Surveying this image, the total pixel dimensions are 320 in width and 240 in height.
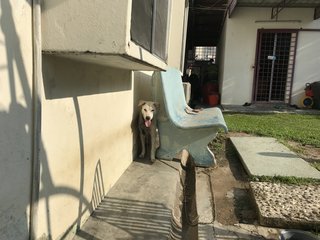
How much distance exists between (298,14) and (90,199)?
33.2 ft

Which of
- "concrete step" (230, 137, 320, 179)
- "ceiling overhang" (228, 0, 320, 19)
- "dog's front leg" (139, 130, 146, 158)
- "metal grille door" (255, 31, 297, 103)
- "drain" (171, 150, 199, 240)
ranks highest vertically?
"ceiling overhang" (228, 0, 320, 19)

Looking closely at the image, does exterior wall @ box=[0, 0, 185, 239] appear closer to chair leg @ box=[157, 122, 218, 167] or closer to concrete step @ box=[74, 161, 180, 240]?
concrete step @ box=[74, 161, 180, 240]

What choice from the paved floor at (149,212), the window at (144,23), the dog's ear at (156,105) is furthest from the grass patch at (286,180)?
the window at (144,23)

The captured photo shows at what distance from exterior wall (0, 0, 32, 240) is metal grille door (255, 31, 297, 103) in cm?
1036

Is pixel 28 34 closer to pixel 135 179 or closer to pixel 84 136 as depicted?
pixel 84 136

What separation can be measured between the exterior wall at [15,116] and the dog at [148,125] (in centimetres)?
240

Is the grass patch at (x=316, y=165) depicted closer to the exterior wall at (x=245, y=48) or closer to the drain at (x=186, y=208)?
the drain at (x=186, y=208)

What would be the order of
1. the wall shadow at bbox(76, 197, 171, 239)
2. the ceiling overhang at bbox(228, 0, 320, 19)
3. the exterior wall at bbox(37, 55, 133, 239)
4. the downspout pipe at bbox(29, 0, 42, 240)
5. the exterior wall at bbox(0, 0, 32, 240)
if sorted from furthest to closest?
1. the ceiling overhang at bbox(228, 0, 320, 19)
2. the wall shadow at bbox(76, 197, 171, 239)
3. the exterior wall at bbox(37, 55, 133, 239)
4. the downspout pipe at bbox(29, 0, 42, 240)
5. the exterior wall at bbox(0, 0, 32, 240)

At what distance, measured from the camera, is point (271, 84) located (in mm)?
11273

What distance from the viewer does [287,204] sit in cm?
295

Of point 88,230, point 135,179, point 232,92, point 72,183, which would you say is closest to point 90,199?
point 88,230

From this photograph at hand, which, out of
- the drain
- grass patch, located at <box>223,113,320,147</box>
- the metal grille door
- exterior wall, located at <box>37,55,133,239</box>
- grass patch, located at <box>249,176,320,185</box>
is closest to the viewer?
exterior wall, located at <box>37,55,133,239</box>

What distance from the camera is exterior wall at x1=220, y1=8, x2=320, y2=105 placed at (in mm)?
10602

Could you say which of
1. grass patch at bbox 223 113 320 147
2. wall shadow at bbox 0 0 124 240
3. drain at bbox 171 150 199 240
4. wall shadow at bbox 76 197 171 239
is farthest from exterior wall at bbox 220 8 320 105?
wall shadow at bbox 0 0 124 240
